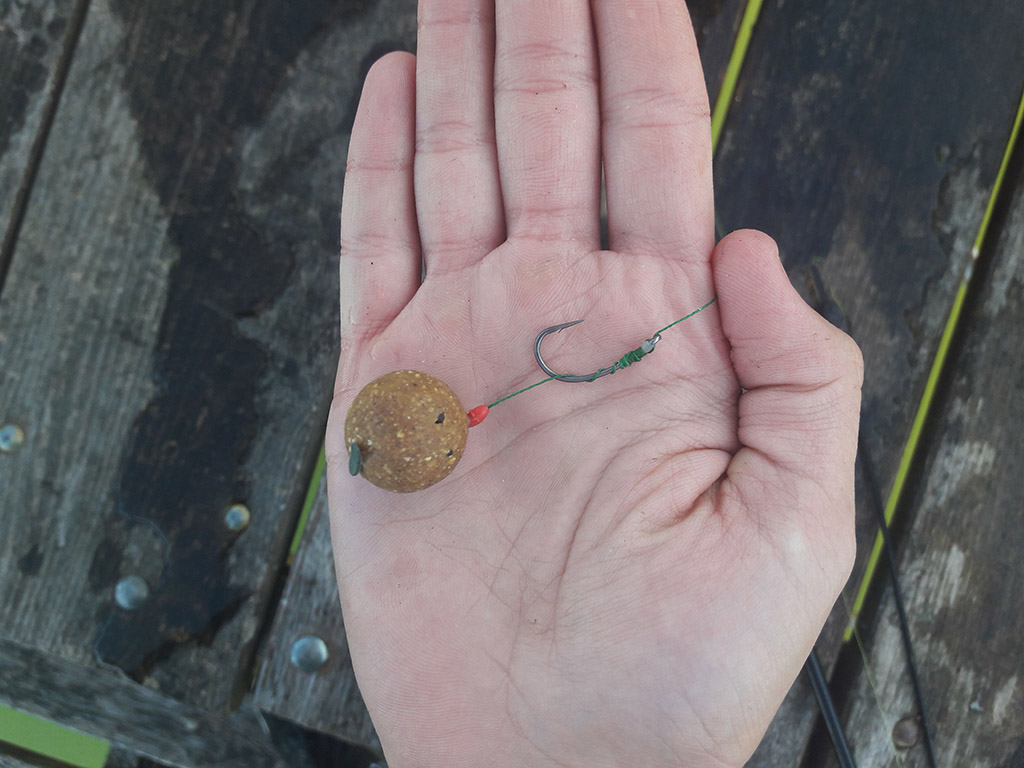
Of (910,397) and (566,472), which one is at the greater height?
(910,397)

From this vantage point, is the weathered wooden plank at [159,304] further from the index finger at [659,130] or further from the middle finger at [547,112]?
the index finger at [659,130]

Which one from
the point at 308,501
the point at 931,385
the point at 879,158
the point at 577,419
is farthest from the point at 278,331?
the point at 931,385

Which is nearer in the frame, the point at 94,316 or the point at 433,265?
the point at 433,265

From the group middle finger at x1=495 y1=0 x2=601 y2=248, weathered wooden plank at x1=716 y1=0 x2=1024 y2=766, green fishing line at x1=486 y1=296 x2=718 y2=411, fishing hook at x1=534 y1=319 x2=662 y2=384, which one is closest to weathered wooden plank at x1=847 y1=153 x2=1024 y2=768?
weathered wooden plank at x1=716 y1=0 x2=1024 y2=766

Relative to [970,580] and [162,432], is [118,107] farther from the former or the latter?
[970,580]

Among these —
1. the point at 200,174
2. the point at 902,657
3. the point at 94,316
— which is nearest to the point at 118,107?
the point at 200,174

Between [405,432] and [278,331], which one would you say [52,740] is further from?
[405,432]

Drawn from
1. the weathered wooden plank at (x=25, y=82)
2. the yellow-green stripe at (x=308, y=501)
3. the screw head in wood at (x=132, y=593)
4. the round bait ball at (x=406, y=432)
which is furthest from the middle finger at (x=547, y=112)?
the screw head in wood at (x=132, y=593)
